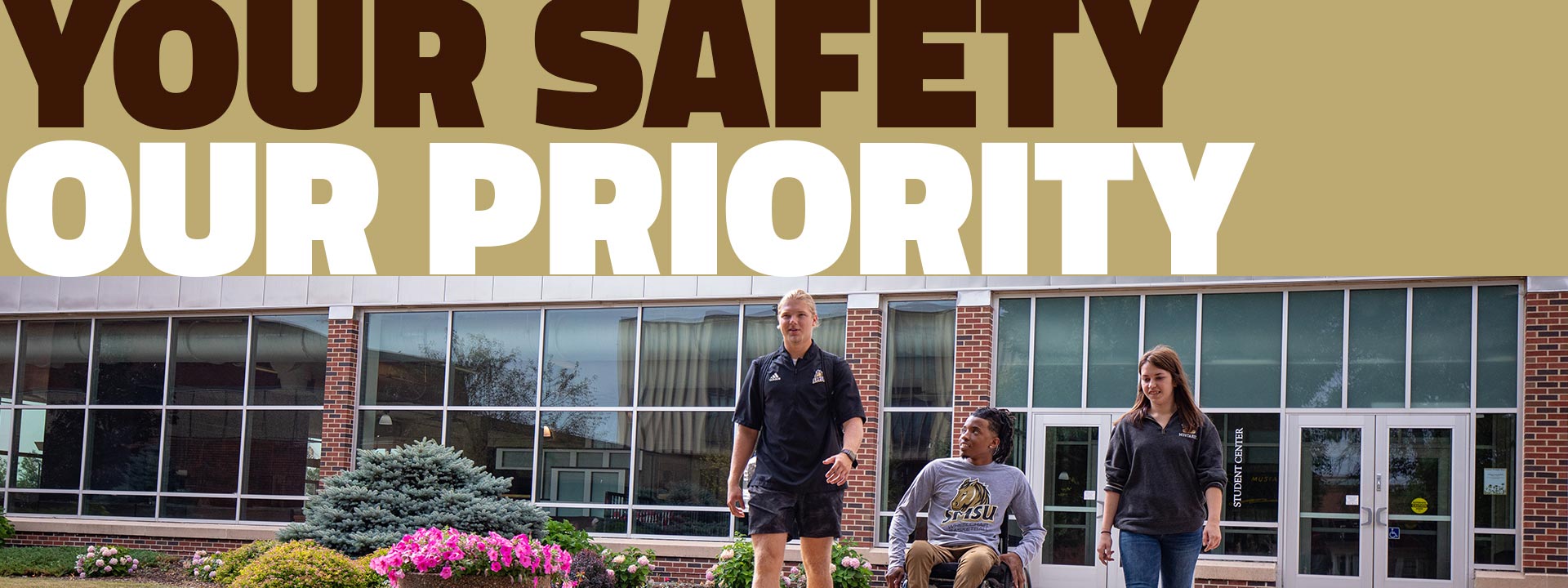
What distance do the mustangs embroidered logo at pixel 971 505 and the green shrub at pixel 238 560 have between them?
10.5 m

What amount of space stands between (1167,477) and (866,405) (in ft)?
32.8

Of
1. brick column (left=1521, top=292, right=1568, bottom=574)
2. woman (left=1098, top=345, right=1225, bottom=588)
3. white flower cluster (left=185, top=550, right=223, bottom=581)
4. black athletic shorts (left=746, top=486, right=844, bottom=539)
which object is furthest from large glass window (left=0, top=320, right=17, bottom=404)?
brick column (left=1521, top=292, right=1568, bottom=574)

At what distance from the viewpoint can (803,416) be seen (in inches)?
273

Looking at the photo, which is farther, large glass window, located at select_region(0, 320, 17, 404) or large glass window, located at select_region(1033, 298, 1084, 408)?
large glass window, located at select_region(0, 320, 17, 404)

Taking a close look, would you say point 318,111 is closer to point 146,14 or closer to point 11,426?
point 146,14

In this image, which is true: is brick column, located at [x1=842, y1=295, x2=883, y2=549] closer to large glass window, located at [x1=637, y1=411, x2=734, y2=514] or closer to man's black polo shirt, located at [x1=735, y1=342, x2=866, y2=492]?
large glass window, located at [x1=637, y1=411, x2=734, y2=514]

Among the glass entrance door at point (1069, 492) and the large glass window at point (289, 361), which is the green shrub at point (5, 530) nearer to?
the large glass window at point (289, 361)

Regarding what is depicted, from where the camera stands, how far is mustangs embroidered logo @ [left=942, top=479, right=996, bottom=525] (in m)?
6.93

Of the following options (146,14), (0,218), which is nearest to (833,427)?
(146,14)

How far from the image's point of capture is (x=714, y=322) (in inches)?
704

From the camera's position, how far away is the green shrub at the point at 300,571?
1214 centimetres

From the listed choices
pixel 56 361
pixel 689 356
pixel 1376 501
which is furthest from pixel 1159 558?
pixel 56 361

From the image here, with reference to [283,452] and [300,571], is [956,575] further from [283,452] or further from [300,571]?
[283,452]

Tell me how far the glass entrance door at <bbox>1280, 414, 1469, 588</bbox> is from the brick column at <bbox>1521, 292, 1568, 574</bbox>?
23.0 inches
